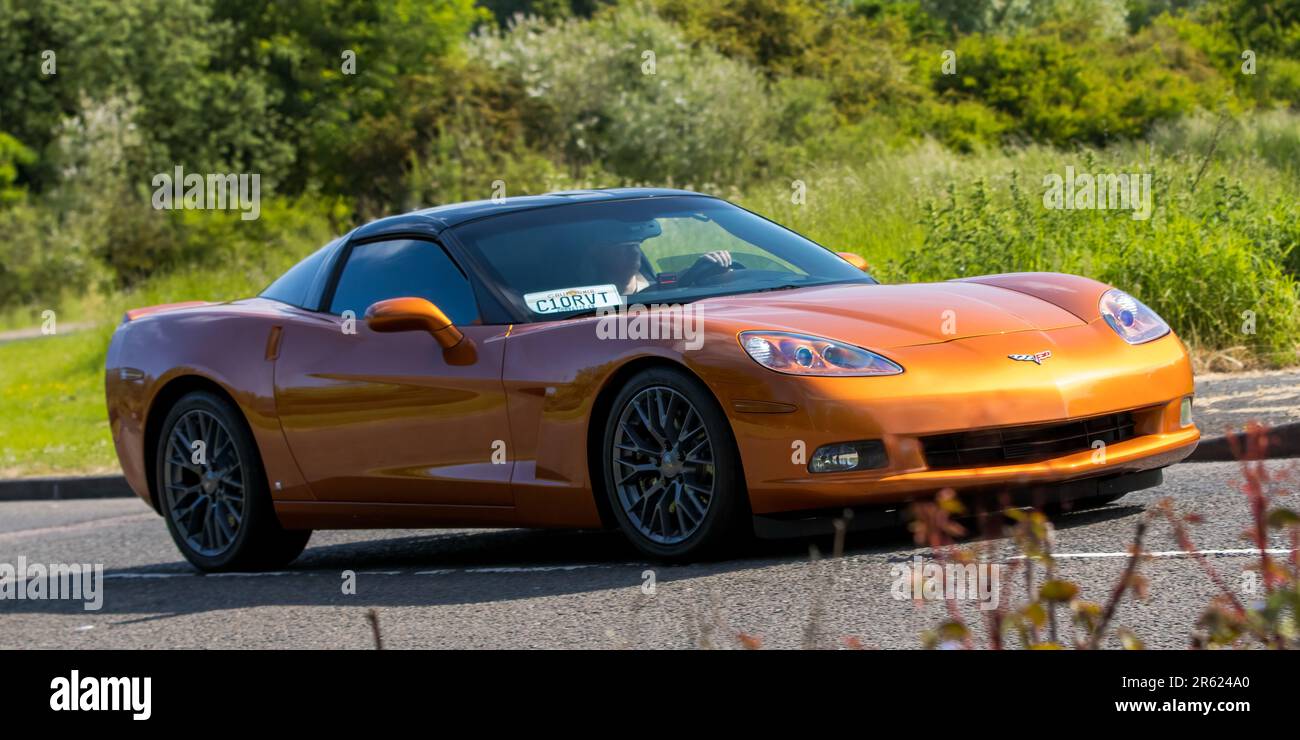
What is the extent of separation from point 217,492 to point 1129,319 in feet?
13.1

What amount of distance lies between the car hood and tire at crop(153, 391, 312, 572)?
232cm

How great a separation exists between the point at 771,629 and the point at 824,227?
1221 centimetres

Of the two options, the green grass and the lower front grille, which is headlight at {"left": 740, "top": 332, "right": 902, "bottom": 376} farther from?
the green grass

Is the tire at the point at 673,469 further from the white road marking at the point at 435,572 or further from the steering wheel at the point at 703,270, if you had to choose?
the steering wheel at the point at 703,270

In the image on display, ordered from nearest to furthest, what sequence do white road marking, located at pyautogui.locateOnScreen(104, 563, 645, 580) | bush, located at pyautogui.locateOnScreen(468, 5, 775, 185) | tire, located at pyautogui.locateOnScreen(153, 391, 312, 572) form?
white road marking, located at pyautogui.locateOnScreen(104, 563, 645, 580) < tire, located at pyautogui.locateOnScreen(153, 391, 312, 572) < bush, located at pyautogui.locateOnScreen(468, 5, 775, 185)

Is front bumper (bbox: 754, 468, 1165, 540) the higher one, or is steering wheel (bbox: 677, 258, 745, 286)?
steering wheel (bbox: 677, 258, 745, 286)

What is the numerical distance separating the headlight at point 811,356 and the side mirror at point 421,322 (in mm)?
1363

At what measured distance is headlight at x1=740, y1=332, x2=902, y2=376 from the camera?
236 inches

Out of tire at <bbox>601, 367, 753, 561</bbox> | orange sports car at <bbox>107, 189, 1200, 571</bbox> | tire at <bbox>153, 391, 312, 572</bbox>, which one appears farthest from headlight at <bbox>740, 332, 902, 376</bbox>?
tire at <bbox>153, 391, 312, 572</bbox>

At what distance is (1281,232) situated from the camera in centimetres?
1329

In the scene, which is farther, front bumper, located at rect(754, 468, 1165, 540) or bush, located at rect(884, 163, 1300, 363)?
bush, located at rect(884, 163, 1300, 363)

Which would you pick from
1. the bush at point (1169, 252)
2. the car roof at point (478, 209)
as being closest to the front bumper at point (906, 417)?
Answer: the car roof at point (478, 209)

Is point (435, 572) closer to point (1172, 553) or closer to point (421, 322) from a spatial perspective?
point (421, 322)

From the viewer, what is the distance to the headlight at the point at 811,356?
6.00 meters
